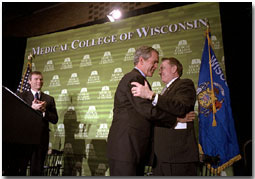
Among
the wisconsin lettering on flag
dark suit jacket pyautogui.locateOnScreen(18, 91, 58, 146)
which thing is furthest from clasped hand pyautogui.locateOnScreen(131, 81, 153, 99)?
dark suit jacket pyautogui.locateOnScreen(18, 91, 58, 146)

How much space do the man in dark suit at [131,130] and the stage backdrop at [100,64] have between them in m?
2.04

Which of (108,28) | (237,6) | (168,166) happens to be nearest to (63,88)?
(108,28)

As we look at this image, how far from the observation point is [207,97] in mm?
3172

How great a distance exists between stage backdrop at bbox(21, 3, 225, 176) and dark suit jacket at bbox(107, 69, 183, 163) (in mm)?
2062

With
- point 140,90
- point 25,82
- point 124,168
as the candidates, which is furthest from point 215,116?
point 25,82

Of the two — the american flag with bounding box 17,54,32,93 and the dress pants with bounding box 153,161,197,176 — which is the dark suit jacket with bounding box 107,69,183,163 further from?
the american flag with bounding box 17,54,32,93

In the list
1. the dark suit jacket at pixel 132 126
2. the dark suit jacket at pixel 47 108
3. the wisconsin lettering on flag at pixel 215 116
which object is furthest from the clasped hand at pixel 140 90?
the dark suit jacket at pixel 47 108

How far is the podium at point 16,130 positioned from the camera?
148 cm

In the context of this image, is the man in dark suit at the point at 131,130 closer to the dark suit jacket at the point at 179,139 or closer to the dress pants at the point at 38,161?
the dark suit jacket at the point at 179,139

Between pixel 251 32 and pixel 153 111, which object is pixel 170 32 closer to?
pixel 251 32

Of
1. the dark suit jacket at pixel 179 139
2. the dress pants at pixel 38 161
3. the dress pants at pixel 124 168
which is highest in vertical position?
the dark suit jacket at pixel 179 139

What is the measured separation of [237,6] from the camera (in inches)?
136

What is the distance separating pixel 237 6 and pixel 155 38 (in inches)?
54.6

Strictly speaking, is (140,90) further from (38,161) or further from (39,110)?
(38,161)
